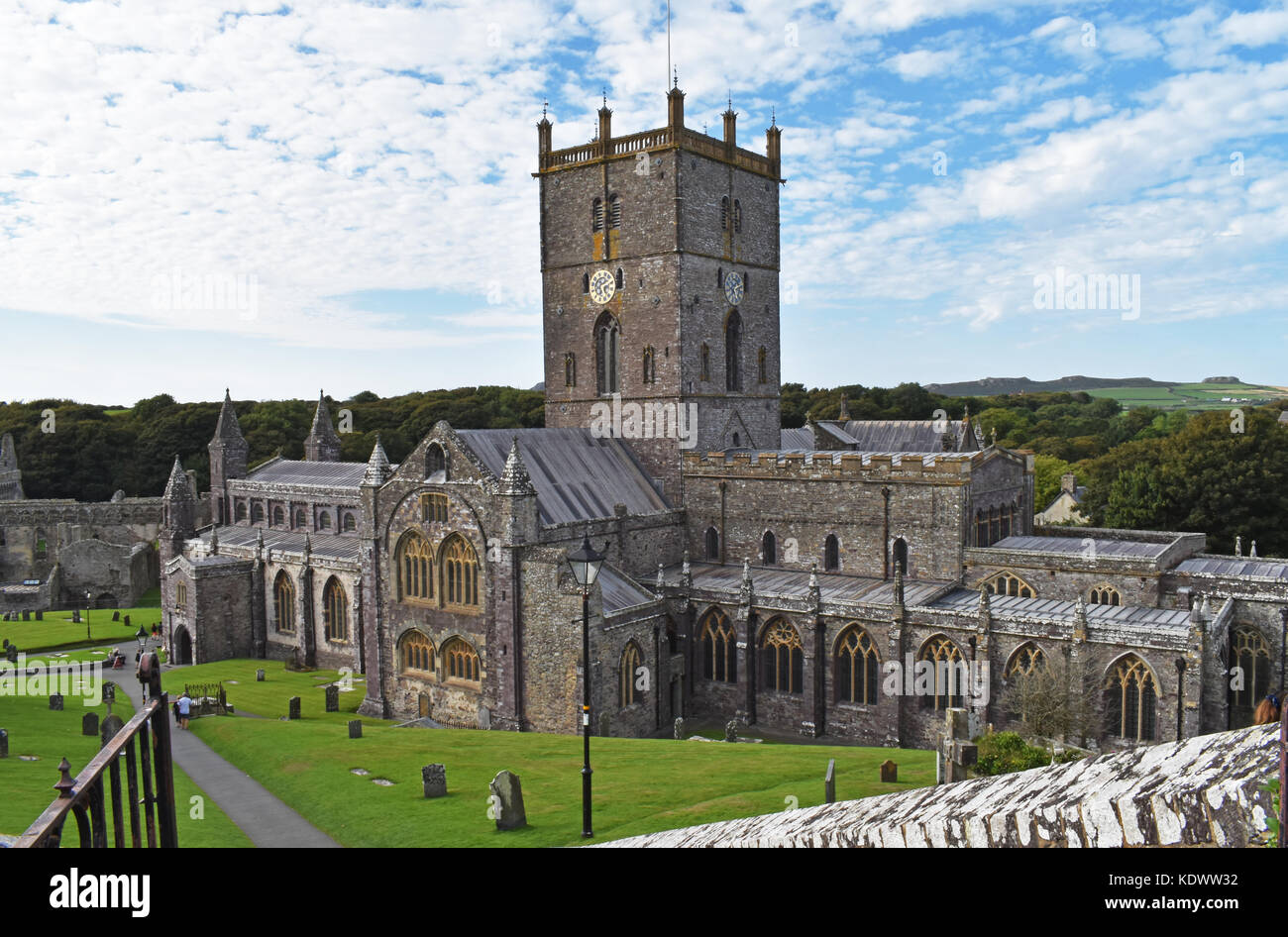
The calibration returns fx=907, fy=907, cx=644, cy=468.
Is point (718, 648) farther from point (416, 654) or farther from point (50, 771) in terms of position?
point (50, 771)

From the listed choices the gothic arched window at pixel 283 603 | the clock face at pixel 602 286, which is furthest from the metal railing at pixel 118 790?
the gothic arched window at pixel 283 603

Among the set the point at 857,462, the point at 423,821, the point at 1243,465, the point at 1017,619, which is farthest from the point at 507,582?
the point at 1243,465

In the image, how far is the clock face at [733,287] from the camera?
41.7m

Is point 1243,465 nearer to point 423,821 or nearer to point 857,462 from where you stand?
point 857,462

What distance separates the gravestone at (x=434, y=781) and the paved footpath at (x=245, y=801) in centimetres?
260

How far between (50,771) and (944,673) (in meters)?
27.3

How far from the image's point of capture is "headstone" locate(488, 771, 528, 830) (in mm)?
20031

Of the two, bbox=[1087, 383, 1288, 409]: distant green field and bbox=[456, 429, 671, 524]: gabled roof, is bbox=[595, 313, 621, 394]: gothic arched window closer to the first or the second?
bbox=[456, 429, 671, 524]: gabled roof

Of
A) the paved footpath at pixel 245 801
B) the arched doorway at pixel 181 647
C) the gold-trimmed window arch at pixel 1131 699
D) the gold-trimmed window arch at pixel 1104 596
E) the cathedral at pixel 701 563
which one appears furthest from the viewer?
the arched doorway at pixel 181 647

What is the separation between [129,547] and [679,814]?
6485cm

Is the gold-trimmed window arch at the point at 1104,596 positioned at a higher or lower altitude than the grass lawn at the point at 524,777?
higher

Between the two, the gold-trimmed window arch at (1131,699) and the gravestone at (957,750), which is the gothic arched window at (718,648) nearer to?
the gold-trimmed window arch at (1131,699)

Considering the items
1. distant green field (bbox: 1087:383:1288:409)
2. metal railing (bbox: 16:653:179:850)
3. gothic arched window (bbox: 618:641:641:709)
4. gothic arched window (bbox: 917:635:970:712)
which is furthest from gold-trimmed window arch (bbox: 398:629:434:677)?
distant green field (bbox: 1087:383:1288:409)

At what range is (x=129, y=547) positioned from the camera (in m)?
69.9
